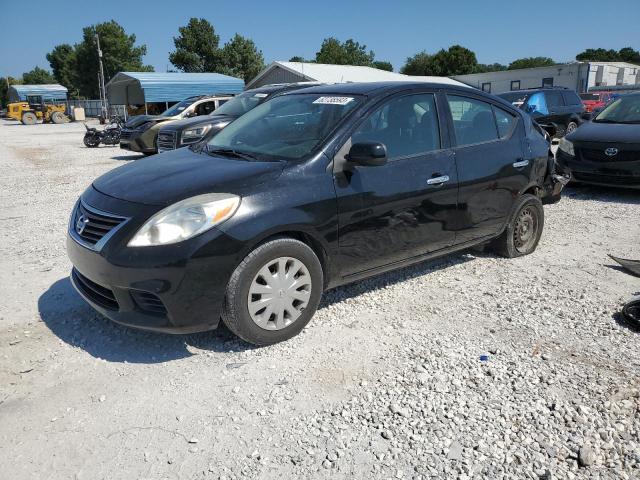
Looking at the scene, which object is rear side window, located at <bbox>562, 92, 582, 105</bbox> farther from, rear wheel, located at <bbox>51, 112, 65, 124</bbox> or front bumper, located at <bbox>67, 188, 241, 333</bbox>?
rear wheel, located at <bbox>51, 112, 65, 124</bbox>

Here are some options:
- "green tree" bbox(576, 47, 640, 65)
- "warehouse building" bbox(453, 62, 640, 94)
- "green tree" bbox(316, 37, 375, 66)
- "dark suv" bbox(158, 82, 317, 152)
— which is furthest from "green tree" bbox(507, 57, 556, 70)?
"dark suv" bbox(158, 82, 317, 152)

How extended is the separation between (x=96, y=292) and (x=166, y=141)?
366 inches

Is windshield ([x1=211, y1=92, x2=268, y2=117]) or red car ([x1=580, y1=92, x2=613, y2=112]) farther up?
red car ([x1=580, y1=92, x2=613, y2=112])

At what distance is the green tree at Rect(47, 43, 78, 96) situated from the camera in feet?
262

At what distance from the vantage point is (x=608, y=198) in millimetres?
8289

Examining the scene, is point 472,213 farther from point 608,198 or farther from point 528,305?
point 608,198

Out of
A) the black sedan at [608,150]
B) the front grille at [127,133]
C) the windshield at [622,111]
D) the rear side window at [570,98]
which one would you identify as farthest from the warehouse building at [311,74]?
the black sedan at [608,150]

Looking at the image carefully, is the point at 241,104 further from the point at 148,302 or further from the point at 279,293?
the point at 148,302

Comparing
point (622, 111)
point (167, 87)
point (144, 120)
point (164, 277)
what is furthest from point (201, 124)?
point (167, 87)

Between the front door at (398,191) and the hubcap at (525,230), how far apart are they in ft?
3.90

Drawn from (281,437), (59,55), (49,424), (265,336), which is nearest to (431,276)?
(265,336)

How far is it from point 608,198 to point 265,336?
23.2 feet

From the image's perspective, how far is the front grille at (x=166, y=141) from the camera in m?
11.8

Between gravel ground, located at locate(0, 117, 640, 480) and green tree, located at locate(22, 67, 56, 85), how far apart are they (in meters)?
109
